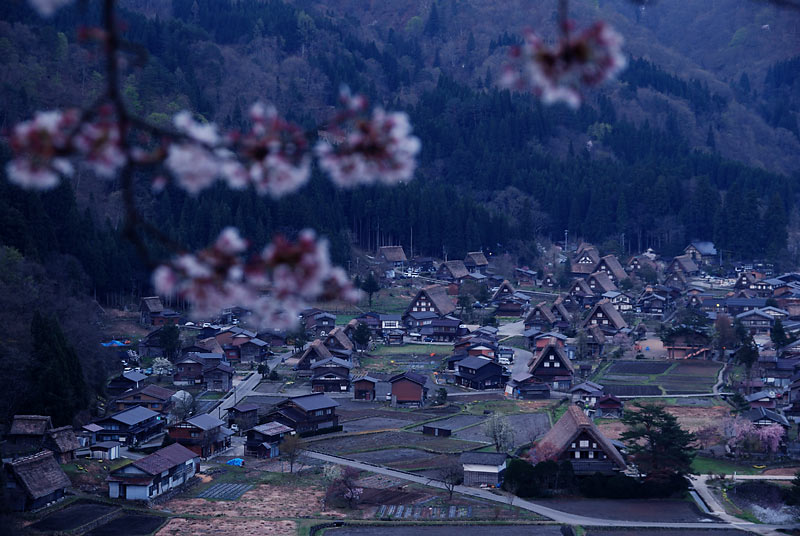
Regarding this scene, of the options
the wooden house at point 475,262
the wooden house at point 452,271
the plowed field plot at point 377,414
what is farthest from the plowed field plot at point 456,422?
the wooden house at point 475,262

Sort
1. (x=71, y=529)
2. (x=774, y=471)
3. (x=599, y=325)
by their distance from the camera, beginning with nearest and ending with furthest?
(x=71, y=529), (x=774, y=471), (x=599, y=325)

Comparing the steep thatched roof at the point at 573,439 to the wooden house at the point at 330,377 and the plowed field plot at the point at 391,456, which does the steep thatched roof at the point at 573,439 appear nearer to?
the plowed field plot at the point at 391,456

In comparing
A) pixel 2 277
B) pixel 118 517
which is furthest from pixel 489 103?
pixel 118 517

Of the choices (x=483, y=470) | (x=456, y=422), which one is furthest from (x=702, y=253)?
(x=483, y=470)

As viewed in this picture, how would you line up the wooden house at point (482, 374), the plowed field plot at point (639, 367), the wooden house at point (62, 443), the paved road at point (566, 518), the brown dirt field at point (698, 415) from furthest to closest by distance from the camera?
the plowed field plot at point (639, 367)
the wooden house at point (482, 374)
the brown dirt field at point (698, 415)
the wooden house at point (62, 443)
the paved road at point (566, 518)

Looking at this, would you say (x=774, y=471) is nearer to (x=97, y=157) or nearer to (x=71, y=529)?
(x=71, y=529)

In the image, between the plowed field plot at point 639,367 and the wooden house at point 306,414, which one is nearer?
the wooden house at point 306,414

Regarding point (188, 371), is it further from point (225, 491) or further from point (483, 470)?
point (483, 470)
